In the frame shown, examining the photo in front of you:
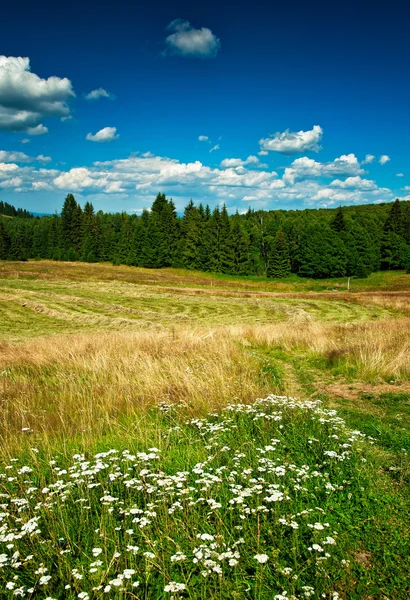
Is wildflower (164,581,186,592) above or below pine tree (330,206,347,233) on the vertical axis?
below

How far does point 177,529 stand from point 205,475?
0.90 m

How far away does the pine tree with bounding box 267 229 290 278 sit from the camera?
89781mm

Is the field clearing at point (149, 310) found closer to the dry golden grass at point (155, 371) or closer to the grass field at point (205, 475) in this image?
the dry golden grass at point (155, 371)

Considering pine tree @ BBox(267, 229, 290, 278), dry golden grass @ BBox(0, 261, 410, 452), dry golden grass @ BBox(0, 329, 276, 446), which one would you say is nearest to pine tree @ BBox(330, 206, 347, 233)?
pine tree @ BBox(267, 229, 290, 278)

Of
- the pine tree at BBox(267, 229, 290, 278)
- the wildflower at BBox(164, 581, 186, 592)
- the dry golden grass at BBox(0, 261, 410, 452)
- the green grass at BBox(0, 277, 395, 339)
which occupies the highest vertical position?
the pine tree at BBox(267, 229, 290, 278)

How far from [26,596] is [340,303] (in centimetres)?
4256

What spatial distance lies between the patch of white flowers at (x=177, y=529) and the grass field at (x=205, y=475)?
18mm

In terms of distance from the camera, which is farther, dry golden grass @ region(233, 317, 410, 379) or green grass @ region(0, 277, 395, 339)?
green grass @ region(0, 277, 395, 339)

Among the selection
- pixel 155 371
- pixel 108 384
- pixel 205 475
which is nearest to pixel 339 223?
pixel 155 371

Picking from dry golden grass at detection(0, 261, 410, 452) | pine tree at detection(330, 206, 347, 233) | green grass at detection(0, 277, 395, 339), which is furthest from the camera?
pine tree at detection(330, 206, 347, 233)

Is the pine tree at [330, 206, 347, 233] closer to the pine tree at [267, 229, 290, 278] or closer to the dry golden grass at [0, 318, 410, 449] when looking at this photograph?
the pine tree at [267, 229, 290, 278]

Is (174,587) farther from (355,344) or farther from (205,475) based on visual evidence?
(355,344)

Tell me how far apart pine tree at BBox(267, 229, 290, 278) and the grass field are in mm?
80316

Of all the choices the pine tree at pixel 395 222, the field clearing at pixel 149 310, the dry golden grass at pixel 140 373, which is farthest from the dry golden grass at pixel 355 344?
the pine tree at pixel 395 222
